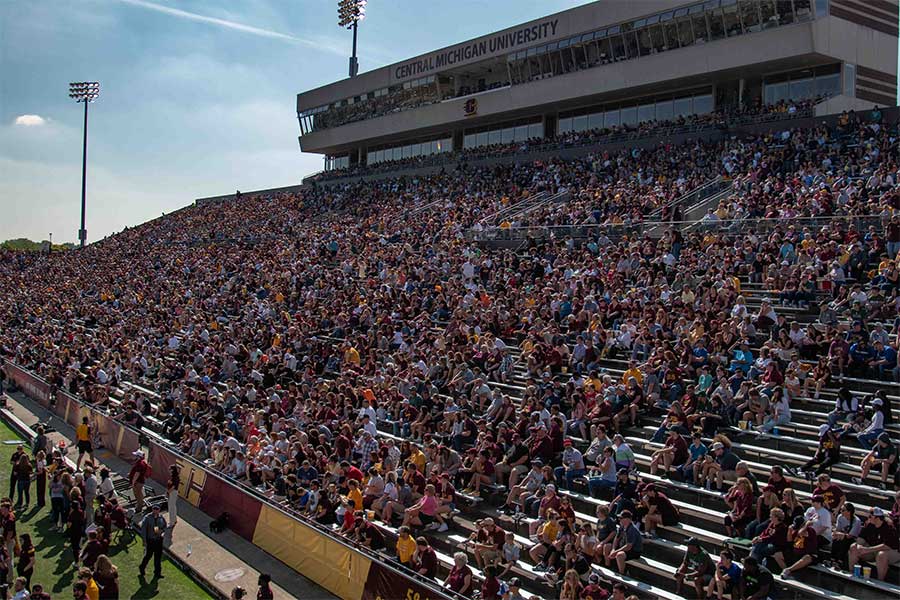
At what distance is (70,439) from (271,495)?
30.3 feet

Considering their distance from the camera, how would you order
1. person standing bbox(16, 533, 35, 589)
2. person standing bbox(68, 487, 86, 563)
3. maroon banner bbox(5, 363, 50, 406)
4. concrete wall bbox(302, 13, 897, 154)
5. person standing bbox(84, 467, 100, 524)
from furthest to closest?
concrete wall bbox(302, 13, 897, 154)
maroon banner bbox(5, 363, 50, 406)
person standing bbox(84, 467, 100, 524)
person standing bbox(68, 487, 86, 563)
person standing bbox(16, 533, 35, 589)

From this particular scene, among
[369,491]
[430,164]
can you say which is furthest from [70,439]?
[430,164]

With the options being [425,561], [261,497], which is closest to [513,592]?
[425,561]

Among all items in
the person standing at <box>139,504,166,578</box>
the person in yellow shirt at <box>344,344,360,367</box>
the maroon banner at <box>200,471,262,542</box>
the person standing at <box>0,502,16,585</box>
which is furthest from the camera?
A: the person in yellow shirt at <box>344,344,360,367</box>

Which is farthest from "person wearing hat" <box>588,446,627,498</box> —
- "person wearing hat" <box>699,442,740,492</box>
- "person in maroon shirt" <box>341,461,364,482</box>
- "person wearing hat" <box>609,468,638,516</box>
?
"person in maroon shirt" <box>341,461,364,482</box>

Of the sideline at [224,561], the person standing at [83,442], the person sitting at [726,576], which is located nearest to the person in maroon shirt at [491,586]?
the person sitting at [726,576]

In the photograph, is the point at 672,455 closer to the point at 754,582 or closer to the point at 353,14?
the point at 754,582

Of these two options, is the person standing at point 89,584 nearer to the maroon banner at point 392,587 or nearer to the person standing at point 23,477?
the maroon banner at point 392,587

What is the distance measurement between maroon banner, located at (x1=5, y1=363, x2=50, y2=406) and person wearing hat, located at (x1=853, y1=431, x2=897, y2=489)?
22.0 m

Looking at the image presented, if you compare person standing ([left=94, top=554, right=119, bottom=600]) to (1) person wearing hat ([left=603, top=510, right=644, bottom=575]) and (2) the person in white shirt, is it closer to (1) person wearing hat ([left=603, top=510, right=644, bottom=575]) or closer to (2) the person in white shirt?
(1) person wearing hat ([left=603, top=510, right=644, bottom=575])

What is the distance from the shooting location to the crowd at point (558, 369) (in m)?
10.2

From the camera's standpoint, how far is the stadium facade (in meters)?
30.4

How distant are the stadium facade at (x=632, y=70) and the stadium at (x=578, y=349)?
140 millimetres

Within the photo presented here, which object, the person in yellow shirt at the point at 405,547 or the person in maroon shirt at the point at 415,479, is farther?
the person in maroon shirt at the point at 415,479
